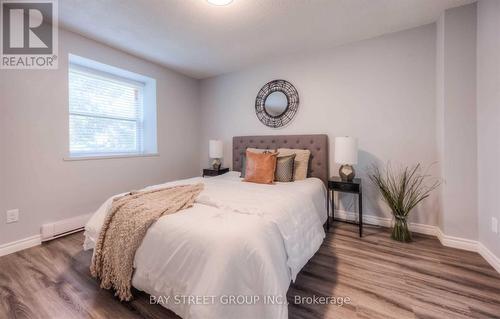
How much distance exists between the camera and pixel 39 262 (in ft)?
6.46

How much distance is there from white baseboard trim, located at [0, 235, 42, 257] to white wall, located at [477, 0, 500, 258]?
171 inches

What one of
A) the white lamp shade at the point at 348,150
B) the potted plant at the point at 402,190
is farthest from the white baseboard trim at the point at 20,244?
the potted plant at the point at 402,190

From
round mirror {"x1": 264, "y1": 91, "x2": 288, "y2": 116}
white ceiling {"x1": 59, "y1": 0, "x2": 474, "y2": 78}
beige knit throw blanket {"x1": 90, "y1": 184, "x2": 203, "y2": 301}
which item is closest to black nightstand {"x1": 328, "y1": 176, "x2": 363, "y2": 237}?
round mirror {"x1": 264, "y1": 91, "x2": 288, "y2": 116}

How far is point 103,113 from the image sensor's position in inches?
123

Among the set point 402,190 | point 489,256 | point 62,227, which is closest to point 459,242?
point 489,256

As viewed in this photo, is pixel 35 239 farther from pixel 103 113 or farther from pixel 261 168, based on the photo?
pixel 261 168

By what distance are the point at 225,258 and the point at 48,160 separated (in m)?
2.53

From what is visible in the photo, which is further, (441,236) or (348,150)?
(348,150)

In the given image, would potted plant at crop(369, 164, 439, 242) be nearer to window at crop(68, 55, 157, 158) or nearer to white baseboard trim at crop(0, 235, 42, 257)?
window at crop(68, 55, 157, 158)

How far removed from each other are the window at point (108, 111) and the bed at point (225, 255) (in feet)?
5.28

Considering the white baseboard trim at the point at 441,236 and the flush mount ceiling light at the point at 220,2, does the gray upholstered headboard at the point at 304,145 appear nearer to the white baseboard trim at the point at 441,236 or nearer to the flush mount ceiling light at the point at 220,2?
the white baseboard trim at the point at 441,236

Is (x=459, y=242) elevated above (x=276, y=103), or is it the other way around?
(x=276, y=103)

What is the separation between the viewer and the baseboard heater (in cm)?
237

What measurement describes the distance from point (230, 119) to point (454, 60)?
2.99m
